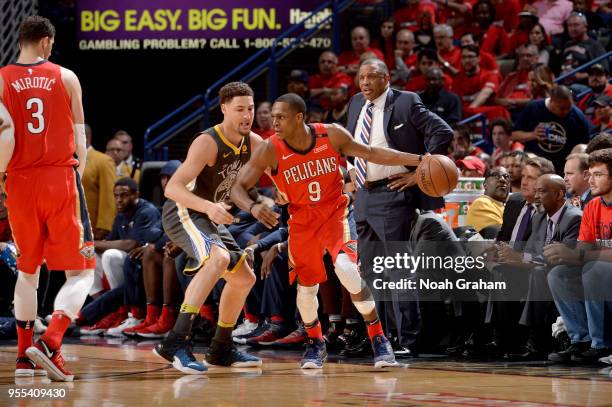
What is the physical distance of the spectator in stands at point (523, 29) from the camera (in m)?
12.4

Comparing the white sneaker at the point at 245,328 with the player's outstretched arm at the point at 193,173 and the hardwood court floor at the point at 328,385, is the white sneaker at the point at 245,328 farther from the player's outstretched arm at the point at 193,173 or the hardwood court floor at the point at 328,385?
the player's outstretched arm at the point at 193,173

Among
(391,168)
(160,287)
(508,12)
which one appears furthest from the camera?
(508,12)

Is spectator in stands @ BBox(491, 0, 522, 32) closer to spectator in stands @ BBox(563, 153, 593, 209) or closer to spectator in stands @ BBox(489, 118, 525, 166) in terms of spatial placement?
spectator in stands @ BBox(489, 118, 525, 166)

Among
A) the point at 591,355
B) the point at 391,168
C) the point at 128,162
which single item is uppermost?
the point at 128,162

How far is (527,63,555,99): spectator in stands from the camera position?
10.5 metres

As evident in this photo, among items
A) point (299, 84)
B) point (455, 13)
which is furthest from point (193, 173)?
point (455, 13)

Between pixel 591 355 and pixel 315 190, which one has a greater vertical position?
pixel 315 190

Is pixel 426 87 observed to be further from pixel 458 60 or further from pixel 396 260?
pixel 396 260

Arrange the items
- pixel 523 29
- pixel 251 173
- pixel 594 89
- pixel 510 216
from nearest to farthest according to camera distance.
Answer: pixel 251 173 < pixel 510 216 < pixel 594 89 < pixel 523 29

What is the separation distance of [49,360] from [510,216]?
11.7 ft

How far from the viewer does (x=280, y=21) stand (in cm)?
1380

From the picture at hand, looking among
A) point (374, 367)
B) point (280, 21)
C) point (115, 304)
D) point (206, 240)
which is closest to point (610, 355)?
point (374, 367)

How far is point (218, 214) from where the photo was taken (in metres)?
→ 6.26

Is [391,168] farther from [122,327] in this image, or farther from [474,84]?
[474,84]
